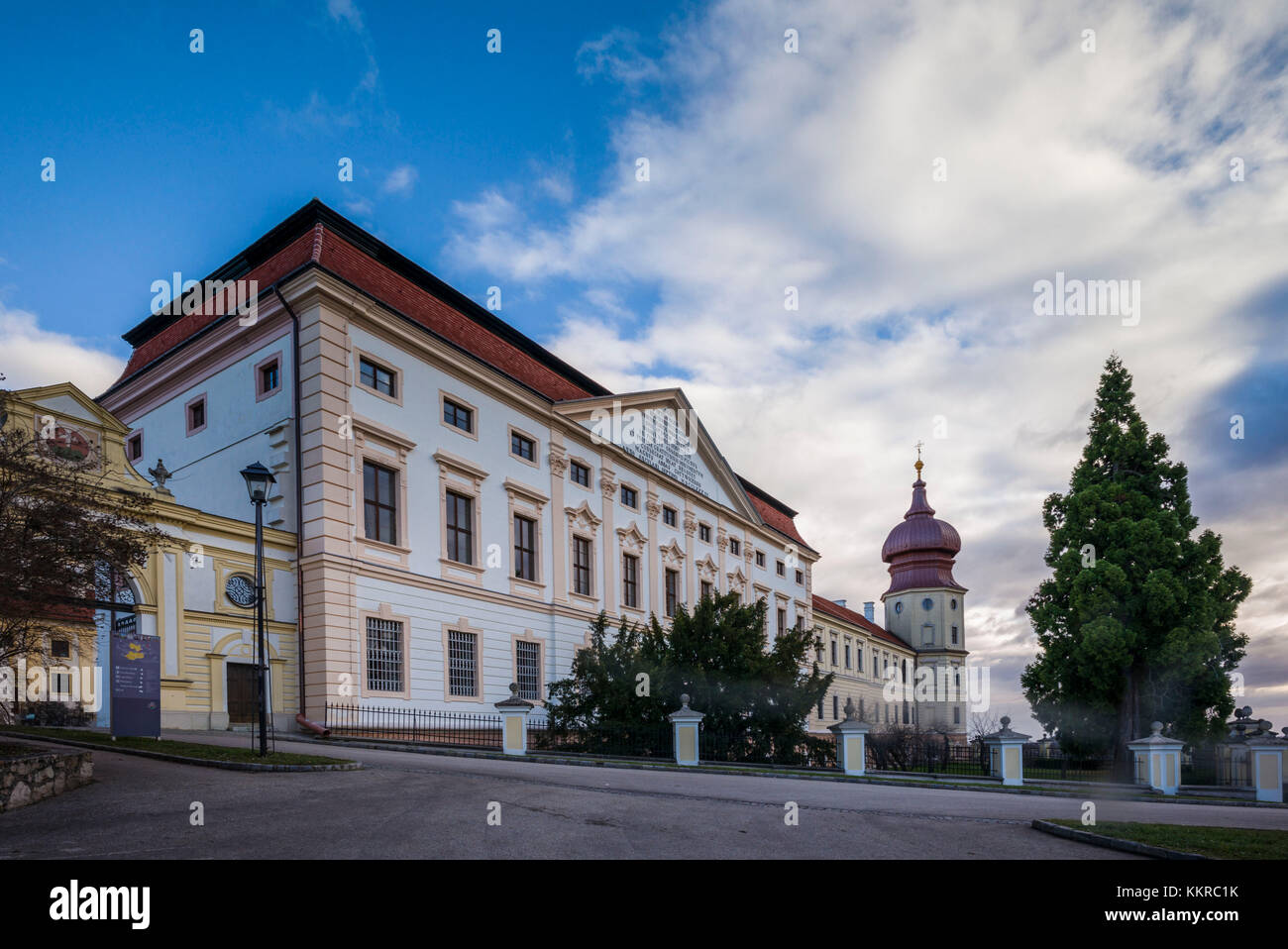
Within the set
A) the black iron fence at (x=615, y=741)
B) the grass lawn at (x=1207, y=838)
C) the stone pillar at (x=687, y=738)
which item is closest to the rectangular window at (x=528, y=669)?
the black iron fence at (x=615, y=741)

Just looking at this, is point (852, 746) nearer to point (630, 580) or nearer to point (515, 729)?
point (515, 729)

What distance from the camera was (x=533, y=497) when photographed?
3278 cm

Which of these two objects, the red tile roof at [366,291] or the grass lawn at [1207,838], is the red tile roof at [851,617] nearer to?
the red tile roof at [366,291]

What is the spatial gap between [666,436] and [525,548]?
12.7m

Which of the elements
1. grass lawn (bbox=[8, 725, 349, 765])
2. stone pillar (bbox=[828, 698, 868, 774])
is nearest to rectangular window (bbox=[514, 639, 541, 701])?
stone pillar (bbox=[828, 698, 868, 774])

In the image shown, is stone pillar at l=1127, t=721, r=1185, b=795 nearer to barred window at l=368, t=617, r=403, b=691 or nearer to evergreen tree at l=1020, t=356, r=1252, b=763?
evergreen tree at l=1020, t=356, r=1252, b=763

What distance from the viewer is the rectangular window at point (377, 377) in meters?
26.1

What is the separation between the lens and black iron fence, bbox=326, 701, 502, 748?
2291 cm

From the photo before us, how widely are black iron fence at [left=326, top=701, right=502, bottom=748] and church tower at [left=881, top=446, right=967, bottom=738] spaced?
200 ft

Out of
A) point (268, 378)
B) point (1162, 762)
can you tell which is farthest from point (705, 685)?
point (268, 378)

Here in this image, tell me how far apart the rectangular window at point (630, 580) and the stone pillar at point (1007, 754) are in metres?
19.8

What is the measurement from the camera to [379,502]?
2636 cm
